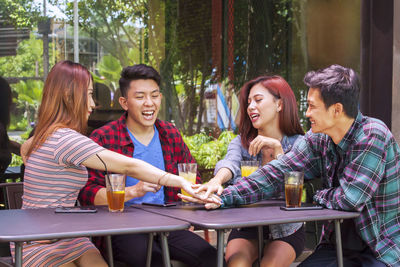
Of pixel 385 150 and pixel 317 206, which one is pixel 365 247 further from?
pixel 385 150

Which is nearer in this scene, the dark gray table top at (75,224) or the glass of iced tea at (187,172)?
the dark gray table top at (75,224)

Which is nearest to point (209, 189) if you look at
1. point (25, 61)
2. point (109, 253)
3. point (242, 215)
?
point (242, 215)

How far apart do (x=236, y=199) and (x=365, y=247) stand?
25.1 inches

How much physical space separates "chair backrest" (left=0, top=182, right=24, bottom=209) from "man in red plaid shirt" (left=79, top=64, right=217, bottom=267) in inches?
18.0

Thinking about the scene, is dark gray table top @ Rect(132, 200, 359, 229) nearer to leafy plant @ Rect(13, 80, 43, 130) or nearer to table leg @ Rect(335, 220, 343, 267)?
table leg @ Rect(335, 220, 343, 267)

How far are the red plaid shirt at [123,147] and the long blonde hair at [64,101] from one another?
39 centimetres

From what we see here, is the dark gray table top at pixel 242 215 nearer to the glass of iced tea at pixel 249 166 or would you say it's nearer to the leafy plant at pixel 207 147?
the glass of iced tea at pixel 249 166

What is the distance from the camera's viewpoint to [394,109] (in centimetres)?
411

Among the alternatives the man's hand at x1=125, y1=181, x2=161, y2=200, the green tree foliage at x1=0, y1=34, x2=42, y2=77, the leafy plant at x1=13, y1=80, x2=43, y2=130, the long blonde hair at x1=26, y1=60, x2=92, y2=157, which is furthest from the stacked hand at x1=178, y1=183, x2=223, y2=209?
the green tree foliage at x1=0, y1=34, x2=42, y2=77

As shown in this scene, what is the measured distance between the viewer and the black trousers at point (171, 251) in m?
2.91

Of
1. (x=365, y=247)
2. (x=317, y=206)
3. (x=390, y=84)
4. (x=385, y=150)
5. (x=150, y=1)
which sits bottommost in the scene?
(x=365, y=247)

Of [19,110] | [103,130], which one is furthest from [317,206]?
[19,110]

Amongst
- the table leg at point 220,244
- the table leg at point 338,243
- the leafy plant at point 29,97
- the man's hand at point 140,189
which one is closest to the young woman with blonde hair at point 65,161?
the man's hand at point 140,189

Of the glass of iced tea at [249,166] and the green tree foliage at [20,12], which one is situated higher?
the green tree foliage at [20,12]
